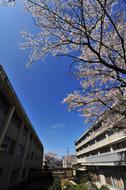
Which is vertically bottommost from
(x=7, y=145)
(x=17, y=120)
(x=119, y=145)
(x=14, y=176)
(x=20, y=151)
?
(x=14, y=176)

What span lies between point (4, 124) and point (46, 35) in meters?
8.32

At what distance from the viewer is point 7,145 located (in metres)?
12.1

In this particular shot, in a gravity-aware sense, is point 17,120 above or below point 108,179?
above

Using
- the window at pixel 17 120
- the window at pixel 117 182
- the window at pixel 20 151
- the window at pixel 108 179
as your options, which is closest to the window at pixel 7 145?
the window at pixel 17 120

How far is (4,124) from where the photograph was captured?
1071cm

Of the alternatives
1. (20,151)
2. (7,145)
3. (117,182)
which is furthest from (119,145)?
(20,151)

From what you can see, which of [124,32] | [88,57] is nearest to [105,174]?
[88,57]

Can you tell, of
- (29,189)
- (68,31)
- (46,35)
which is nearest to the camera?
(68,31)

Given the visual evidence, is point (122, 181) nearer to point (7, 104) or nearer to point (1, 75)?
point (7, 104)

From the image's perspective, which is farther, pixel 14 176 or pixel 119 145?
pixel 14 176

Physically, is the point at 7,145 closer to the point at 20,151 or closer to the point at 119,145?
the point at 20,151

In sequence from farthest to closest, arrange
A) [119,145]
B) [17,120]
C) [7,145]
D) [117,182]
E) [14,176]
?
[17,120], [14,176], [119,145], [117,182], [7,145]

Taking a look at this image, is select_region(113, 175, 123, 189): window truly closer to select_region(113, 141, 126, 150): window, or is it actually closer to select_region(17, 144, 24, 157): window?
select_region(113, 141, 126, 150): window

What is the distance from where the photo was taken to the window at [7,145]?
11.1m
